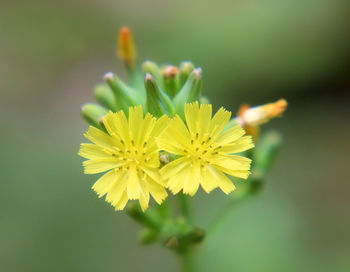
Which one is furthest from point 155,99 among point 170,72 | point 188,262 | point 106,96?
point 188,262

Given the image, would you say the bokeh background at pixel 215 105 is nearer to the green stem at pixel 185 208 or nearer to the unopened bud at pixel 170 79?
the green stem at pixel 185 208

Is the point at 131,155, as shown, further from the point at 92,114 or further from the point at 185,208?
the point at 185,208

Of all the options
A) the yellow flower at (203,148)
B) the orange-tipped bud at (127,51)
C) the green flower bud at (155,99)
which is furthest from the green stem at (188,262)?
the orange-tipped bud at (127,51)

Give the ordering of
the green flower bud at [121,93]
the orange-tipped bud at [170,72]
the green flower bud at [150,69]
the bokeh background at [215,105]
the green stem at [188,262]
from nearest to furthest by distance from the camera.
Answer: the green flower bud at [121,93]
the orange-tipped bud at [170,72]
the green flower bud at [150,69]
the green stem at [188,262]
the bokeh background at [215,105]

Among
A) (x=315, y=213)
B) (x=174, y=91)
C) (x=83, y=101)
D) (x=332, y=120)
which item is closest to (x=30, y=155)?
(x=83, y=101)

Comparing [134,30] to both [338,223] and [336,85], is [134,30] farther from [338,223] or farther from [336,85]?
[338,223]

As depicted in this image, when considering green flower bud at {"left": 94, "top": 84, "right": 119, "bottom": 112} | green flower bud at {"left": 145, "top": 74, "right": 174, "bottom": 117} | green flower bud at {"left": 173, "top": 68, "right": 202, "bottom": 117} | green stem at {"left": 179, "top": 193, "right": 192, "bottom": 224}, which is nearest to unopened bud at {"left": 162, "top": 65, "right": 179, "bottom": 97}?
green flower bud at {"left": 173, "top": 68, "right": 202, "bottom": 117}
